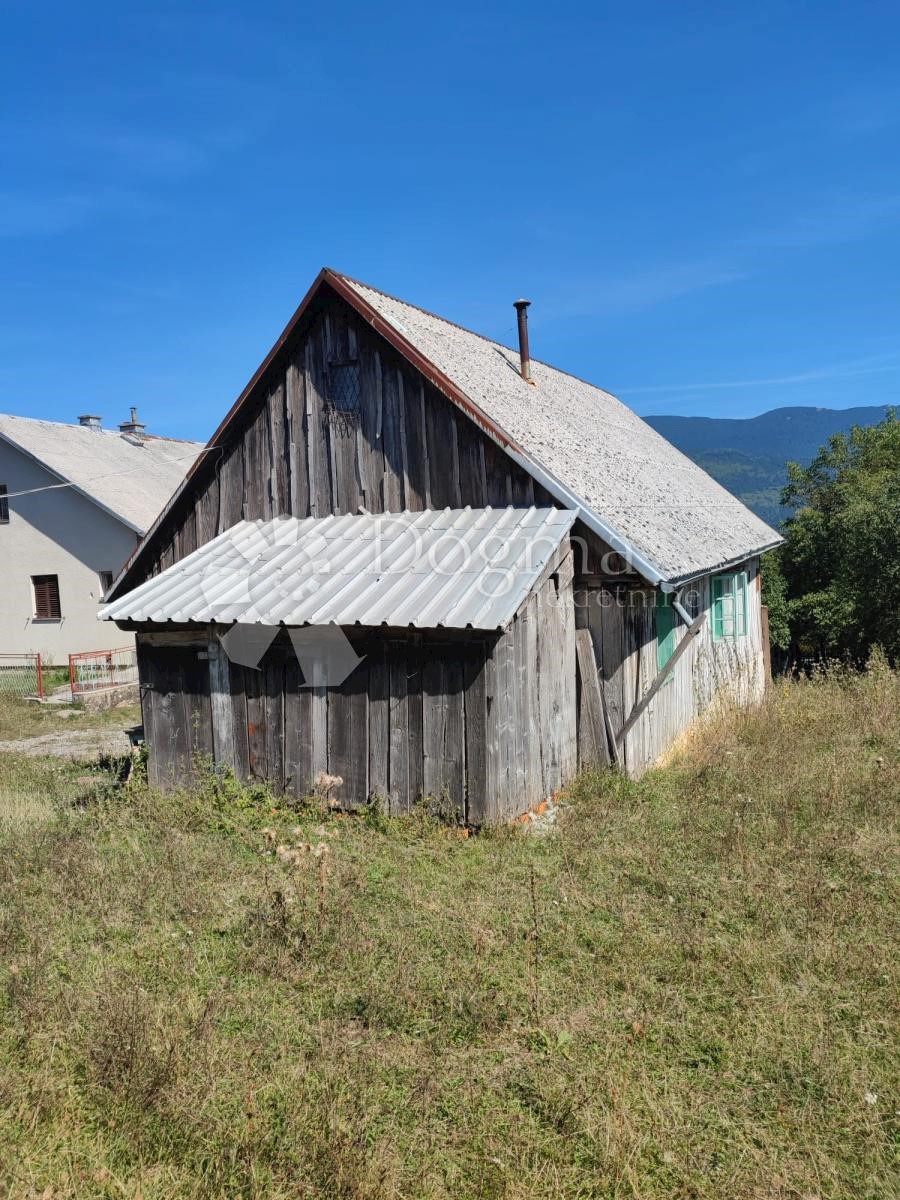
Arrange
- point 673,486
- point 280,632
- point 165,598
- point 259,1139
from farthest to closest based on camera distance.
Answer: point 673,486, point 165,598, point 280,632, point 259,1139

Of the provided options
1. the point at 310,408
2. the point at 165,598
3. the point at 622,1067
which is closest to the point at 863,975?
the point at 622,1067

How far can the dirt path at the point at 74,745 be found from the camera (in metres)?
13.4

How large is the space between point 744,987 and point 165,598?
6.92 meters

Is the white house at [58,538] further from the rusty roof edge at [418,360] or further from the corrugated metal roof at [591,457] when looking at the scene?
the rusty roof edge at [418,360]

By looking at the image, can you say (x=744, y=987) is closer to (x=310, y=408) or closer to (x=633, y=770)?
(x=633, y=770)

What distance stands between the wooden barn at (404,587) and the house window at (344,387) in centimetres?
2

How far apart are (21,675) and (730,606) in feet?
59.4

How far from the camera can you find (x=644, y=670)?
1019cm

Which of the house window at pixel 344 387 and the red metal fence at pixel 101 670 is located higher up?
the house window at pixel 344 387

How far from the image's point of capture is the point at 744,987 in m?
4.85

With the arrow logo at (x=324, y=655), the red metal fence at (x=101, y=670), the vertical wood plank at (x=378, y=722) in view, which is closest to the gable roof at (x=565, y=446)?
the vertical wood plank at (x=378, y=722)

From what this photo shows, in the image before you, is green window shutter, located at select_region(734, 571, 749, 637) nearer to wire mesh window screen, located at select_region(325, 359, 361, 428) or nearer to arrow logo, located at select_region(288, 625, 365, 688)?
wire mesh window screen, located at select_region(325, 359, 361, 428)

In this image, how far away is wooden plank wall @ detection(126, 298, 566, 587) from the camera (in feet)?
31.2

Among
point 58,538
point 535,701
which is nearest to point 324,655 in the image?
point 535,701
